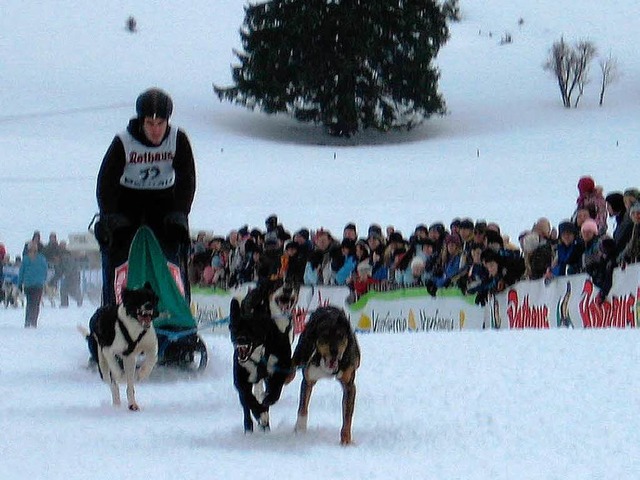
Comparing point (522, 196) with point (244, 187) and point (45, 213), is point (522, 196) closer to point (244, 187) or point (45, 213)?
point (244, 187)

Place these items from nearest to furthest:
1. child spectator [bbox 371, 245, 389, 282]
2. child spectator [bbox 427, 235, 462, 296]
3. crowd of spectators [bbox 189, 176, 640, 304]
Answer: crowd of spectators [bbox 189, 176, 640, 304], child spectator [bbox 427, 235, 462, 296], child spectator [bbox 371, 245, 389, 282]

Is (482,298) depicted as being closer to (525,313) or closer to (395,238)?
(525,313)

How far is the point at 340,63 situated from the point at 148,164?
1596 inches

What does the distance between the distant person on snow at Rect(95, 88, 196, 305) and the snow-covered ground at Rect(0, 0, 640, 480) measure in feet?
3.60

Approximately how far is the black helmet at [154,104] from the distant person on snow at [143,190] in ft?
0.52

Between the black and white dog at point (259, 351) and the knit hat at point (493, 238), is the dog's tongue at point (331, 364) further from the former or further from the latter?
the knit hat at point (493, 238)

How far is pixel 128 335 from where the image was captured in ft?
27.7

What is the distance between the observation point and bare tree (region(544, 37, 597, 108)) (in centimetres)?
5203

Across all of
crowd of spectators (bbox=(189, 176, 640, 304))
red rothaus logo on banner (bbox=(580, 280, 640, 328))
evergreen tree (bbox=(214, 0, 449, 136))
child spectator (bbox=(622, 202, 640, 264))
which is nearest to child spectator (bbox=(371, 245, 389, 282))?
crowd of spectators (bbox=(189, 176, 640, 304))

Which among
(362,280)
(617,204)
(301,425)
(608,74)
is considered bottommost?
(301,425)

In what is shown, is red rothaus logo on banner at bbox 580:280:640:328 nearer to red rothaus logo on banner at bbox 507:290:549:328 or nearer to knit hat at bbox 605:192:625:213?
red rothaus logo on banner at bbox 507:290:549:328

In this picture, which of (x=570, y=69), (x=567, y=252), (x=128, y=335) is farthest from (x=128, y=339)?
(x=570, y=69)

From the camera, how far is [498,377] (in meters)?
8.88

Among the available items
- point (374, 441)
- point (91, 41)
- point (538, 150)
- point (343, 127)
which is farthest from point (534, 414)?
point (91, 41)
